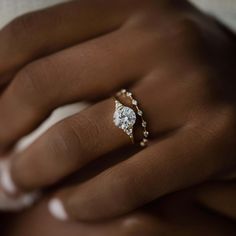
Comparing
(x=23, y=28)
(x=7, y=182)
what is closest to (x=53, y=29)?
(x=23, y=28)

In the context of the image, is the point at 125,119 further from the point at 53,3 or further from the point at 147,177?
the point at 53,3

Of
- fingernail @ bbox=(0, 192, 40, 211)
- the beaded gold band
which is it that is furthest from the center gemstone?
fingernail @ bbox=(0, 192, 40, 211)

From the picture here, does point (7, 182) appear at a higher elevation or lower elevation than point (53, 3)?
lower

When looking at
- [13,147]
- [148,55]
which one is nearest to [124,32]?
[148,55]

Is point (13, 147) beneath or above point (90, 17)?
beneath

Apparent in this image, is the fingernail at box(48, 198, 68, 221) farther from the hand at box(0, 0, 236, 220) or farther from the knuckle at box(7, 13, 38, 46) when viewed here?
the knuckle at box(7, 13, 38, 46)

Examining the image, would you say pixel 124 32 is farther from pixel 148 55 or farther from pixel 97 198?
pixel 97 198

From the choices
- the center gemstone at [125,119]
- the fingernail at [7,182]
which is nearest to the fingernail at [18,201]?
the fingernail at [7,182]
